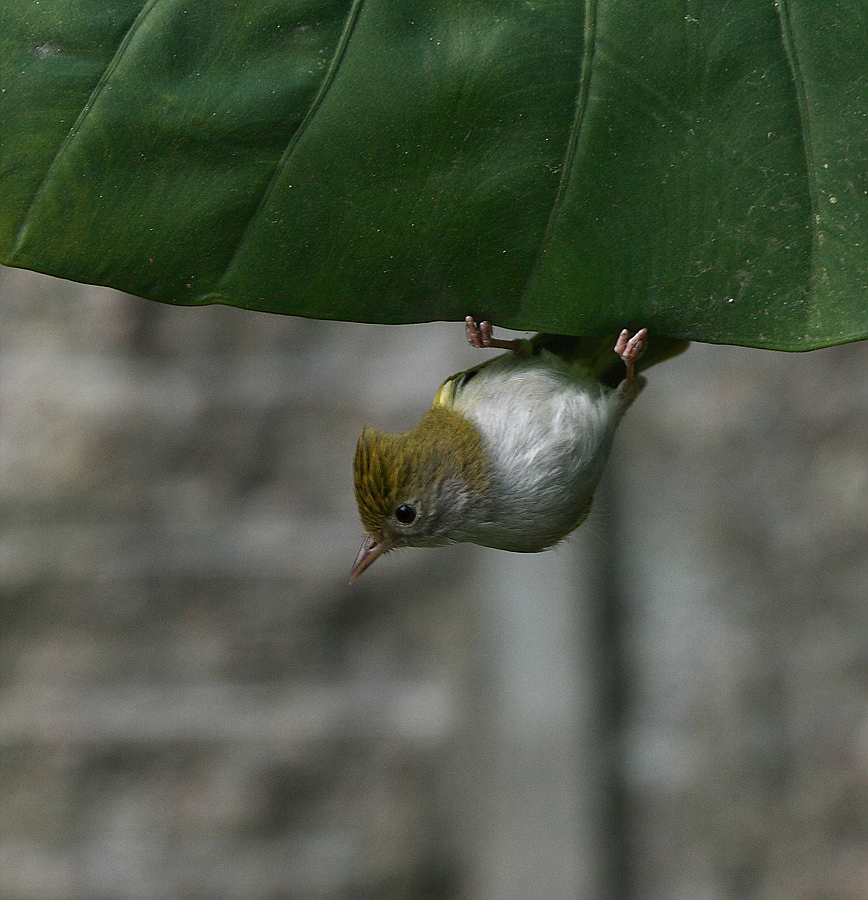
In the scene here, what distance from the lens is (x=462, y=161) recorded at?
1.31 m

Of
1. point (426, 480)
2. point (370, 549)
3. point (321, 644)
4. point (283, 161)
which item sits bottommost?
point (321, 644)

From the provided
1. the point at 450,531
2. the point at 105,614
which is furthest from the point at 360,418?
the point at 450,531

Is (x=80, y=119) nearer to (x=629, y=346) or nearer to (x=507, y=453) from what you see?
(x=629, y=346)

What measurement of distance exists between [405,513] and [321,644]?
1997mm

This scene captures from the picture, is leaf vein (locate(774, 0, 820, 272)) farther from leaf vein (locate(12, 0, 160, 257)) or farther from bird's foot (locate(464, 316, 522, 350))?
leaf vein (locate(12, 0, 160, 257))

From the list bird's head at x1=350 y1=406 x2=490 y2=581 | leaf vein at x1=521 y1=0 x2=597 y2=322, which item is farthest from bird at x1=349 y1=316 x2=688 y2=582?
leaf vein at x1=521 y1=0 x2=597 y2=322

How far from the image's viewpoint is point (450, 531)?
1923 millimetres

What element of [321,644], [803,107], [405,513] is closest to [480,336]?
[405,513]

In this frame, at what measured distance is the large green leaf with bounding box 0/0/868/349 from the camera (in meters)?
1.30

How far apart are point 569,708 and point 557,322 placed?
2.53m

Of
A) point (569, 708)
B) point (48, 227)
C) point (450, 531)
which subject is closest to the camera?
point (48, 227)

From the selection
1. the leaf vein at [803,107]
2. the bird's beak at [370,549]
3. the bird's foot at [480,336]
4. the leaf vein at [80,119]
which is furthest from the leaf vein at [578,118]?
the bird's beak at [370,549]

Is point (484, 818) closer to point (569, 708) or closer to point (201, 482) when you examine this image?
point (569, 708)

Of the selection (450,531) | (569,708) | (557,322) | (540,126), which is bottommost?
(569,708)
